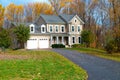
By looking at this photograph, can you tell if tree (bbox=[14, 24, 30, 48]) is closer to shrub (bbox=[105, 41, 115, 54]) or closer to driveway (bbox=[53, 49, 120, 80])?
shrub (bbox=[105, 41, 115, 54])

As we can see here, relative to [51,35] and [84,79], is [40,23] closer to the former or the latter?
[51,35]

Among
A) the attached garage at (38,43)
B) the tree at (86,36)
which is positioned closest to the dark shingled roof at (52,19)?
the attached garage at (38,43)

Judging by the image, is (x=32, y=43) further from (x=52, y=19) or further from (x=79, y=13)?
(x=79, y=13)

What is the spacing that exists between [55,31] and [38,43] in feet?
18.2

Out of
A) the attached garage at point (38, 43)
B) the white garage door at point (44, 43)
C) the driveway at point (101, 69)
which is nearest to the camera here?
the driveway at point (101, 69)

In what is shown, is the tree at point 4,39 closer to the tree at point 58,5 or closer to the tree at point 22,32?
the tree at point 22,32

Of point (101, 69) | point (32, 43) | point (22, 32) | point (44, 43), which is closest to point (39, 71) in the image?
point (101, 69)

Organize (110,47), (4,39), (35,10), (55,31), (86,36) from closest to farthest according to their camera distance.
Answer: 1. (110,47)
2. (4,39)
3. (86,36)
4. (55,31)
5. (35,10)

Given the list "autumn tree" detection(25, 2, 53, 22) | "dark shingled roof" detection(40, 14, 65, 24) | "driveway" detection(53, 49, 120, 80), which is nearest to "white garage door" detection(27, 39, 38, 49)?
"dark shingled roof" detection(40, 14, 65, 24)

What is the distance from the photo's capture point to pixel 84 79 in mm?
11781

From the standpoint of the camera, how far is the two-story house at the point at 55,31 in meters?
50.8

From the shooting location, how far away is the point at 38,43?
50406 millimetres

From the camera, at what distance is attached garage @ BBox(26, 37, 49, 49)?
4930 centimetres

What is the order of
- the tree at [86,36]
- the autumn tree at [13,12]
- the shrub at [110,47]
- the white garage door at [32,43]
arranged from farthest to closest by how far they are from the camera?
the autumn tree at [13,12], the tree at [86,36], the white garage door at [32,43], the shrub at [110,47]
